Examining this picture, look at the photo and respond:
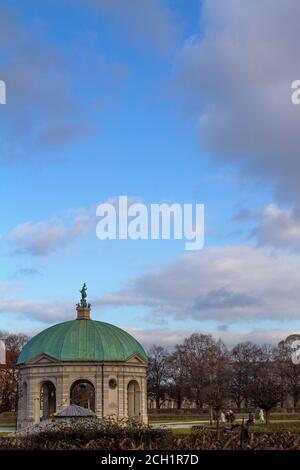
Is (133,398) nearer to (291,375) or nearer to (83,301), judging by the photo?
(83,301)

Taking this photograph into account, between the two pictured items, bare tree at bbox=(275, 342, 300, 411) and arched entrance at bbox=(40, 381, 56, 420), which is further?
bare tree at bbox=(275, 342, 300, 411)

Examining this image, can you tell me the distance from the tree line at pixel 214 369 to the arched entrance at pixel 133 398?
26.3 metres

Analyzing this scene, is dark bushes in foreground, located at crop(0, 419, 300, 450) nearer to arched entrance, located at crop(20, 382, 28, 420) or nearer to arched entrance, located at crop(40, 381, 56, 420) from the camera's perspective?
arched entrance, located at crop(20, 382, 28, 420)

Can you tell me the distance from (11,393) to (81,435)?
50175 millimetres

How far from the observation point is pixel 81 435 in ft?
69.6

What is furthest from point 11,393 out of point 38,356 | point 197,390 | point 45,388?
point 197,390

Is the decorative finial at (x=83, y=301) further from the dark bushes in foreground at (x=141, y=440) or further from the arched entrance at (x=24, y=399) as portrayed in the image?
the dark bushes in foreground at (x=141, y=440)

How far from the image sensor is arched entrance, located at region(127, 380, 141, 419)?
6550cm

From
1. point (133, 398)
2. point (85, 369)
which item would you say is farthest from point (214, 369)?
point (85, 369)

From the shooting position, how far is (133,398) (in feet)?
218

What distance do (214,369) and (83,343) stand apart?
38157mm

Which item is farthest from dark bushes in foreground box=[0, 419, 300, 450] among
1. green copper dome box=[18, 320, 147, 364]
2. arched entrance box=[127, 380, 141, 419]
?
arched entrance box=[127, 380, 141, 419]
